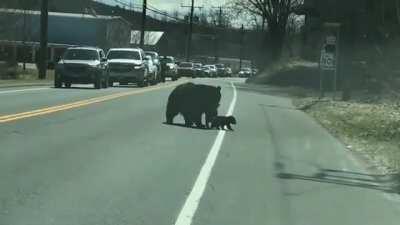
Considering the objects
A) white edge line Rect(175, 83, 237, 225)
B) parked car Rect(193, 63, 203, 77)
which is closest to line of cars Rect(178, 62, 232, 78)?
parked car Rect(193, 63, 203, 77)

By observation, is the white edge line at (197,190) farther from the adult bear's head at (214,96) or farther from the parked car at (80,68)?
the parked car at (80,68)

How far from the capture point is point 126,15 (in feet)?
367

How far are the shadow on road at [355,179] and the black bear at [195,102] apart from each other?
590 cm

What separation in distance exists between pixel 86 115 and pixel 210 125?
3328mm

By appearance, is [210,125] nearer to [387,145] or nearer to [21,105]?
[387,145]

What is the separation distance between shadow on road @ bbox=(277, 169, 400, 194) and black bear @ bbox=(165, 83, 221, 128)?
19.4 feet

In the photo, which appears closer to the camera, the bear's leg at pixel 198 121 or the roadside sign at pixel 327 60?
the bear's leg at pixel 198 121

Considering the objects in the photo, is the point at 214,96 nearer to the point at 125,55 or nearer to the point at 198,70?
the point at 125,55

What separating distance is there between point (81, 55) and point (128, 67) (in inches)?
206

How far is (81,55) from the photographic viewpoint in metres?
36.8

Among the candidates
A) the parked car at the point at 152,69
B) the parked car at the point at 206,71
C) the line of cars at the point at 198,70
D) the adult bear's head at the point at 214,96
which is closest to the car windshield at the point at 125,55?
the parked car at the point at 152,69

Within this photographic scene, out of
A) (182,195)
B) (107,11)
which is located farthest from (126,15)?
(182,195)

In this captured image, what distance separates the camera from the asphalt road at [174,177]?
827 centimetres

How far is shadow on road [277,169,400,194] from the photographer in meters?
11.1
